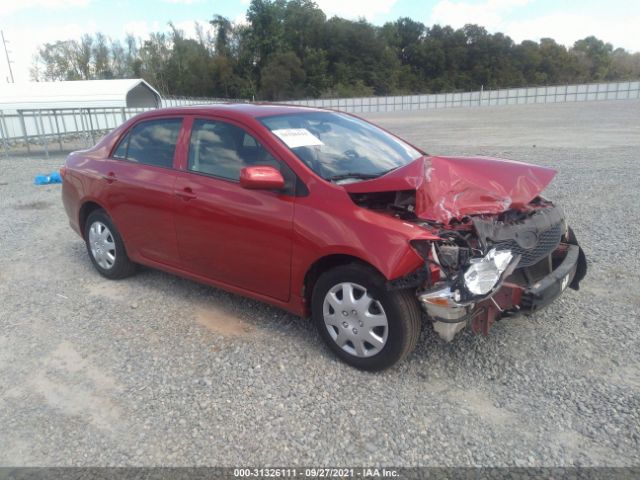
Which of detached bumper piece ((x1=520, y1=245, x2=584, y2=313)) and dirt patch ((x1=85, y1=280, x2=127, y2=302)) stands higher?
detached bumper piece ((x1=520, y1=245, x2=584, y2=313))

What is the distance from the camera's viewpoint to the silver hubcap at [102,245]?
5047 millimetres

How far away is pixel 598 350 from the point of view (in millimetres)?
3512

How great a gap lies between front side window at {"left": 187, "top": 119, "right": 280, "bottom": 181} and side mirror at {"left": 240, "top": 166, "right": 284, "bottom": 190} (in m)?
0.18

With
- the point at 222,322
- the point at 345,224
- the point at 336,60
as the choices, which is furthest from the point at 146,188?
the point at 336,60

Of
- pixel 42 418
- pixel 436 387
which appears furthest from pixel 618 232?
pixel 42 418

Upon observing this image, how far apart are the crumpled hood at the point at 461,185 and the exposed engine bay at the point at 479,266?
64 mm

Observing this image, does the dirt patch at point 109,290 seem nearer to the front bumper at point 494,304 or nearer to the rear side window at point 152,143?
the rear side window at point 152,143

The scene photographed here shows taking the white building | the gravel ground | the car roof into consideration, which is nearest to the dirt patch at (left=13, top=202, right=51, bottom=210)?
the gravel ground

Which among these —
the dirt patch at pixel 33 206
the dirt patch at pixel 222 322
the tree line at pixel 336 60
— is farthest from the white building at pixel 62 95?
the tree line at pixel 336 60

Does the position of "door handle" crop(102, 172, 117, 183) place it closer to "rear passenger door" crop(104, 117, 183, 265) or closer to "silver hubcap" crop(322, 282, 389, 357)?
"rear passenger door" crop(104, 117, 183, 265)

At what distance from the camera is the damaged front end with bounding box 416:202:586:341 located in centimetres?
298

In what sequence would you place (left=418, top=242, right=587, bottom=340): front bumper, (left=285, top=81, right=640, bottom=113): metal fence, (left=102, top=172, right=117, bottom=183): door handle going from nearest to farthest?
1. (left=418, top=242, right=587, bottom=340): front bumper
2. (left=102, top=172, right=117, bottom=183): door handle
3. (left=285, top=81, right=640, bottom=113): metal fence

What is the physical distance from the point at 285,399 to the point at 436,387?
3.09 feet

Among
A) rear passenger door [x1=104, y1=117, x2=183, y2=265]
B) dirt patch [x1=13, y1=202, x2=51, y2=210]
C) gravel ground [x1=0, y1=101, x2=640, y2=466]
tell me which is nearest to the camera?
gravel ground [x1=0, y1=101, x2=640, y2=466]
